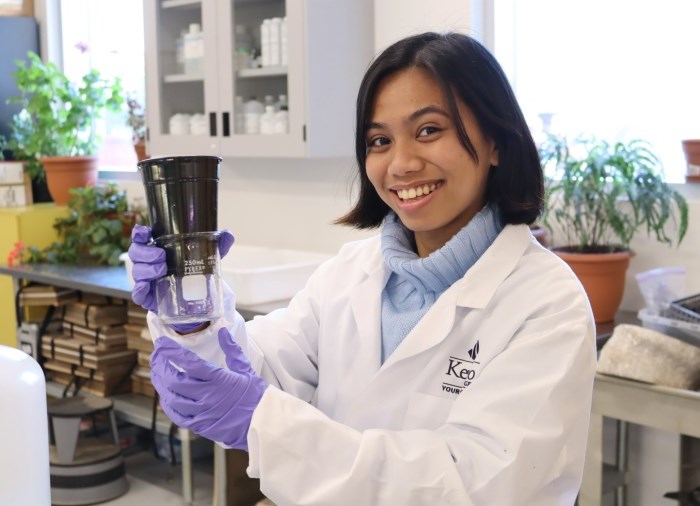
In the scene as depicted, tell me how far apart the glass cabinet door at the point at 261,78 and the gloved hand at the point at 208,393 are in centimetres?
179

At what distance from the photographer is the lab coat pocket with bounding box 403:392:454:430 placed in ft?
4.63

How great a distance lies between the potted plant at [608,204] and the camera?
7.97 ft

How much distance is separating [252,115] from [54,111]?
1644 millimetres

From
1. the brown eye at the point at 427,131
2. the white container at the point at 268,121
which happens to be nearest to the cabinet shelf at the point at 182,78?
the white container at the point at 268,121

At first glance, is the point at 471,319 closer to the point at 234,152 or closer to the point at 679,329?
the point at 679,329

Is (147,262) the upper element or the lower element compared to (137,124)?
lower

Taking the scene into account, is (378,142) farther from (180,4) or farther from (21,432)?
(180,4)

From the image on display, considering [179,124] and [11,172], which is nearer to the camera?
[179,124]

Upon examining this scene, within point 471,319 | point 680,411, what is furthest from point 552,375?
point 680,411

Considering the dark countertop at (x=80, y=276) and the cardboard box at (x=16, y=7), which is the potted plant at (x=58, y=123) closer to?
the cardboard box at (x=16, y=7)

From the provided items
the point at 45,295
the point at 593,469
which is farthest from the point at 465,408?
the point at 45,295

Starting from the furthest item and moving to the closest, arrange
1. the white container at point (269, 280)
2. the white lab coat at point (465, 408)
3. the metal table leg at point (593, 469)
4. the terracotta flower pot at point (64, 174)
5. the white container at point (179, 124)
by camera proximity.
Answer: the terracotta flower pot at point (64, 174), the white container at point (179, 124), the white container at point (269, 280), the metal table leg at point (593, 469), the white lab coat at point (465, 408)

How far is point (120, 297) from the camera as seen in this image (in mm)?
3322

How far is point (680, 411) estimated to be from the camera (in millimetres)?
1939
